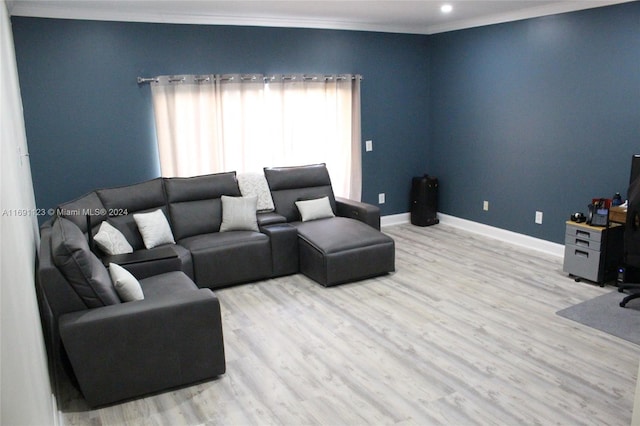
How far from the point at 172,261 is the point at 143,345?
1.10 meters

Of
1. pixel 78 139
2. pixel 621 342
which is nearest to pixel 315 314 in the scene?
pixel 621 342

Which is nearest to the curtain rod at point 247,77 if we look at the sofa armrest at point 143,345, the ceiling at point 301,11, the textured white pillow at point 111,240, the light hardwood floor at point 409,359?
the ceiling at point 301,11

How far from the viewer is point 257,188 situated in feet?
16.6

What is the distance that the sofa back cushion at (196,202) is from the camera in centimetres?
459

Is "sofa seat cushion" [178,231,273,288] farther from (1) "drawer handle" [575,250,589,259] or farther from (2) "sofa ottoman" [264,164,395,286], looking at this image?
(1) "drawer handle" [575,250,589,259]

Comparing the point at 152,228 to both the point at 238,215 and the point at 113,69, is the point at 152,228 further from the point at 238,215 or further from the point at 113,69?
the point at 113,69

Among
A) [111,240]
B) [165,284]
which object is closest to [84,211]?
[111,240]

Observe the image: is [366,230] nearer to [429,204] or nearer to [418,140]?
[429,204]

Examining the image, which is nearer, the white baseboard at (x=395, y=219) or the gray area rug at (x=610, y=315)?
the gray area rug at (x=610, y=315)

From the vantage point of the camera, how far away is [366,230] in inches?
185

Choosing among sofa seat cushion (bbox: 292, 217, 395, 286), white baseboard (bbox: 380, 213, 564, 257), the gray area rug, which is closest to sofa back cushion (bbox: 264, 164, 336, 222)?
sofa seat cushion (bbox: 292, 217, 395, 286)

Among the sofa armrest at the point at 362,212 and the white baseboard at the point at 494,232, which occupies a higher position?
the sofa armrest at the point at 362,212

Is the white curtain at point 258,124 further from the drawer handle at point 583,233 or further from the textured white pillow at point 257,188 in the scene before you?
the drawer handle at point 583,233

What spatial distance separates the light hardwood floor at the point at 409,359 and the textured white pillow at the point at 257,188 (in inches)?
33.8
